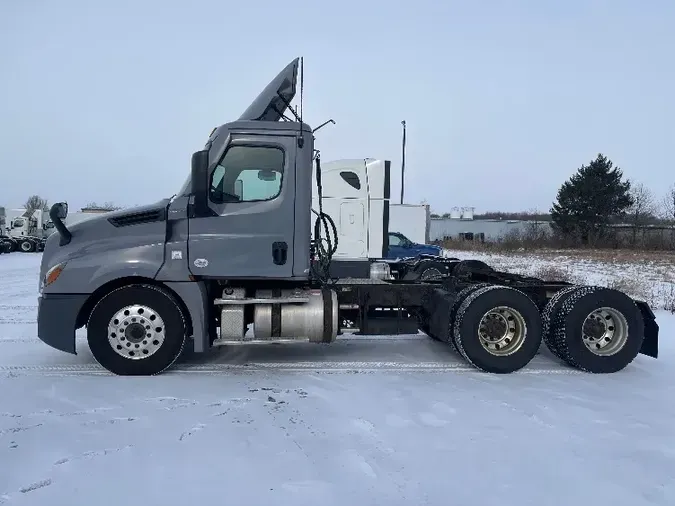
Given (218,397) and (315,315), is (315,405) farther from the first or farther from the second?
(315,315)

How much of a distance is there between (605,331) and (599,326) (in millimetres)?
101

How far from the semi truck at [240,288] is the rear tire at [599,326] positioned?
0.01m

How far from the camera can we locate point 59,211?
593 centimetres

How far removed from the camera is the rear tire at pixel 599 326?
20.7 feet

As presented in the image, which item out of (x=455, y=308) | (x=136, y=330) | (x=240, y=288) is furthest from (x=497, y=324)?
(x=136, y=330)

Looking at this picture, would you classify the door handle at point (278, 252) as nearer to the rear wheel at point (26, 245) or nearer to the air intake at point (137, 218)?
the air intake at point (137, 218)

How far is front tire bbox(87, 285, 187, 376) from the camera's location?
230 inches

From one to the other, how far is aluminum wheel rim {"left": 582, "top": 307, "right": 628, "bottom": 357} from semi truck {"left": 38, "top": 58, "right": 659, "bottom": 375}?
0.04 feet

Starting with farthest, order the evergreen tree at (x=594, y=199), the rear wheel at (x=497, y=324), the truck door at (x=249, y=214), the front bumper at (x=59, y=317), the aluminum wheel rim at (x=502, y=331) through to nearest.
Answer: the evergreen tree at (x=594, y=199)
the aluminum wheel rim at (x=502, y=331)
the rear wheel at (x=497, y=324)
the truck door at (x=249, y=214)
the front bumper at (x=59, y=317)

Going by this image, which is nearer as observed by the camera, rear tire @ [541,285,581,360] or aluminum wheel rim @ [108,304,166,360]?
aluminum wheel rim @ [108,304,166,360]

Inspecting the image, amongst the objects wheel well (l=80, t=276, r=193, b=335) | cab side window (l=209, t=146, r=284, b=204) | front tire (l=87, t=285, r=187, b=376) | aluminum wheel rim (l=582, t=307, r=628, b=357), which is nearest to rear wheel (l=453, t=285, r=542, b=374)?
aluminum wheel rim (l=582, t=307, r=628, b=357)

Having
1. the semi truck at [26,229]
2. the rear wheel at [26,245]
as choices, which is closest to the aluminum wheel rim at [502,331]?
the semi truck at [26,229]

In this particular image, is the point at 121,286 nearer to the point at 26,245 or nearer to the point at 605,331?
the point at 605,331

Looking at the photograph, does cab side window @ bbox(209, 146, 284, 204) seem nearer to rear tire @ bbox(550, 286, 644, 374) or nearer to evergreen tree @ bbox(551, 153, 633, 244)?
rear tire @ bbox(550, 286, 644, 374)
